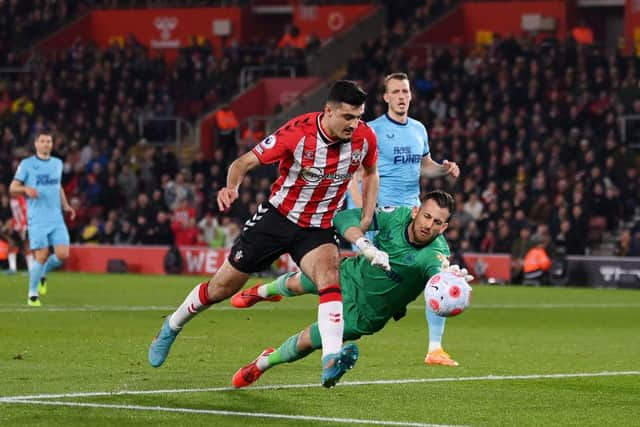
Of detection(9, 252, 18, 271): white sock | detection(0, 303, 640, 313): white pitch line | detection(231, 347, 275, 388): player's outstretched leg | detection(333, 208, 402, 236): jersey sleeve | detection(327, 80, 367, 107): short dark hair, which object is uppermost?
detection(327, 80, 367, 107): short dark hair

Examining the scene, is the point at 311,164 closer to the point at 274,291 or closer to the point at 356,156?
the point at 356,156

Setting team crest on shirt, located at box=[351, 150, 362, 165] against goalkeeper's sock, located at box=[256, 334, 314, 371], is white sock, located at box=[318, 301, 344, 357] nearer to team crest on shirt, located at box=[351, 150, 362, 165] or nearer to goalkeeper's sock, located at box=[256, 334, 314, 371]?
goalkeeper's sock, located at box=[256, 334, 314, 371]

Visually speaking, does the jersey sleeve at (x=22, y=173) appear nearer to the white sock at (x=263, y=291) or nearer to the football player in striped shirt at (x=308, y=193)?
the white sock at (x=263, y=291)

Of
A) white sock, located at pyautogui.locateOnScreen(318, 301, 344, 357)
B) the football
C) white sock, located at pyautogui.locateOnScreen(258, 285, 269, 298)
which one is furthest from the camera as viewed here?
white sock, located at pyautogui.locateOnScreen(258, 285, 269, 298)

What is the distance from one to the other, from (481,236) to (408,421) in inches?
820

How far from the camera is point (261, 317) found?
59.5 ft

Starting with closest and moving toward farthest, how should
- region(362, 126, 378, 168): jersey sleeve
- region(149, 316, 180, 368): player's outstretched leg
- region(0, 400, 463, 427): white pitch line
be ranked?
1. region(0, 400, 463, 427): white pitch line
2. region(362, 126, 378, 168): jersey sleeve
3. region(149, 316, 180, 368): player's outstretched leg

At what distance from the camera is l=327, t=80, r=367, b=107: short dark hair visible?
967cm

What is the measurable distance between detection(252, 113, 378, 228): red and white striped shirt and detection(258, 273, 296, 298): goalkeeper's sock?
1.46 metres

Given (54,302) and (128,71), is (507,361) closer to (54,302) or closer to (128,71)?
(54,302)

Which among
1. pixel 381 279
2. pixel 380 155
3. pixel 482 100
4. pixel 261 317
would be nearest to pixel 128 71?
pixel 482 100

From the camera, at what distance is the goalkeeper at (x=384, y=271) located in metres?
9.59

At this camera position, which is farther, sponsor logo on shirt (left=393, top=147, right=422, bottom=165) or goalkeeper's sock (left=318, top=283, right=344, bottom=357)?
sponsor logo on shirt (left=393, top=147, right=422, bottom=165)

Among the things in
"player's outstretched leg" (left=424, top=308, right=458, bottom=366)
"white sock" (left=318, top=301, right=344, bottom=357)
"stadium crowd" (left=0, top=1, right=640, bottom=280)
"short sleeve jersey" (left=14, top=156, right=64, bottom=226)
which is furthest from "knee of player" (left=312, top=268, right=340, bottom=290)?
"stadium crowd" (left=0, top=1, right=640, bottom=280)
